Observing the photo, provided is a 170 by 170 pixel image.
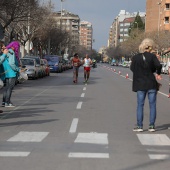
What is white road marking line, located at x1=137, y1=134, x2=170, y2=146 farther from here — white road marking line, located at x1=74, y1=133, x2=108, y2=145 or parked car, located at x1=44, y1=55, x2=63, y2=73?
parked car, located at x1=44, y1=55, x2=63, y2=73

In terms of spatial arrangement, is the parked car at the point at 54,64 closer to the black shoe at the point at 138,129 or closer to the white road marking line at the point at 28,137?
the black shoe at the point at 138,129

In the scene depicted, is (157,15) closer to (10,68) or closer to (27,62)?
(27,62)

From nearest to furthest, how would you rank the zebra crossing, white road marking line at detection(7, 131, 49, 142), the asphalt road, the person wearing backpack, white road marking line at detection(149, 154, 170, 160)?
1. the asphalt road
2. white road marking line at detection(149, 154, 170, 160)
3. the zebra crossing
4. white road marking line at detection(7, 131, 49, 142)
5. the person wearing backpack

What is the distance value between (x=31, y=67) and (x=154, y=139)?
2539 cm

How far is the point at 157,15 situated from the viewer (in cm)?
12312

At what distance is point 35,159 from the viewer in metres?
6.61

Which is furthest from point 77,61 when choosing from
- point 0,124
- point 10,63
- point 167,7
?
point 167,7

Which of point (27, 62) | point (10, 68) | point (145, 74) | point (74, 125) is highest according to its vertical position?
point (145, 74)

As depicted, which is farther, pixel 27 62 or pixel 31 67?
pixel 27 62

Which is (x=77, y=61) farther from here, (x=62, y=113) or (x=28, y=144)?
(x=28, y=144)

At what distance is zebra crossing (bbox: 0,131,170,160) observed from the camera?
6.95 m

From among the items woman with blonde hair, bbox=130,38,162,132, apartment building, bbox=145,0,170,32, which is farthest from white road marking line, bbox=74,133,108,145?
apartment building, bbox=145,0,170,32

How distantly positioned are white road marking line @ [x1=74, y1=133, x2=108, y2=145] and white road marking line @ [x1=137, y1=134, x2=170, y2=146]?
28.0 inches

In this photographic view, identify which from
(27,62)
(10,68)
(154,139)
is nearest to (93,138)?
(154,139)
